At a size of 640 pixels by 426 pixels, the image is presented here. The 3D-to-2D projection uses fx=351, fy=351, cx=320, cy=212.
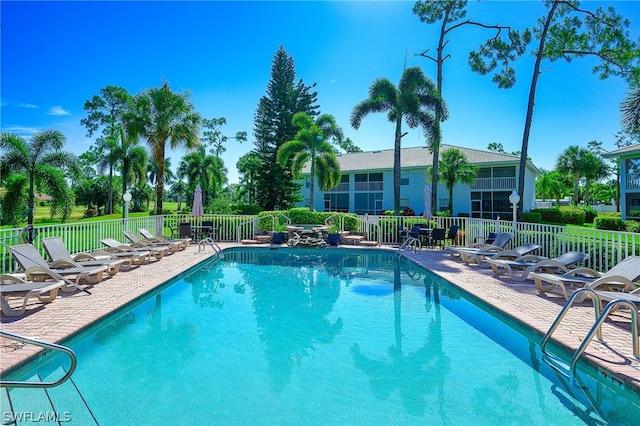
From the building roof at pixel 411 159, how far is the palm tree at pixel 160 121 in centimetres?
1521

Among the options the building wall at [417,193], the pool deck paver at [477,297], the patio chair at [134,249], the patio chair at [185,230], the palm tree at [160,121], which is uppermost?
the palm tree at [160,121]

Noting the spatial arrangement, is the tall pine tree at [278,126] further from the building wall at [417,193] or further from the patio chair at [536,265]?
the patio chair at [536,265]

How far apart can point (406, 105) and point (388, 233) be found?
729 cm

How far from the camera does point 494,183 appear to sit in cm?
2788

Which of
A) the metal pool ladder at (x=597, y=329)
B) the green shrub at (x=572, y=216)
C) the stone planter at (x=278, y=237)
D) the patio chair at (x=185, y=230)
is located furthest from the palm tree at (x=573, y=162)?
the metal pool ladder at (x=597, y=329)

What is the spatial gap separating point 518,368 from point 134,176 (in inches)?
1296

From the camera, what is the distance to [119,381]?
395 cm

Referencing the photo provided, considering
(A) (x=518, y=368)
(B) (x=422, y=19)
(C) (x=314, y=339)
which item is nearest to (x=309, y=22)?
(B) (x=422, y=19)

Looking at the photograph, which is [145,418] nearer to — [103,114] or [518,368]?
[518,368]

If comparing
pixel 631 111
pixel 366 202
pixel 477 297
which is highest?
pixel 631 111

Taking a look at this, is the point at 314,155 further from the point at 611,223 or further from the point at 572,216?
the point at 572,216

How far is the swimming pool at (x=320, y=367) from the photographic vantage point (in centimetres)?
341

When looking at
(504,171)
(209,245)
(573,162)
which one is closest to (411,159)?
(504,171)

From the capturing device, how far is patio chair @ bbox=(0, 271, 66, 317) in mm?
5219
